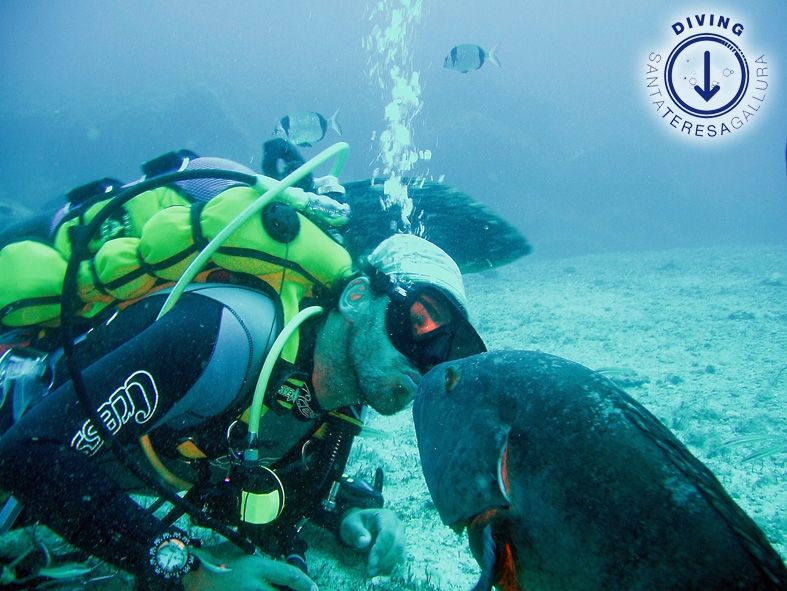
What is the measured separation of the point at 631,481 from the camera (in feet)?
2.64

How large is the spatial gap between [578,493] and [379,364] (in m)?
1.29

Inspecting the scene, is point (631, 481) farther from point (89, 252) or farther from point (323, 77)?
point (323, 77)

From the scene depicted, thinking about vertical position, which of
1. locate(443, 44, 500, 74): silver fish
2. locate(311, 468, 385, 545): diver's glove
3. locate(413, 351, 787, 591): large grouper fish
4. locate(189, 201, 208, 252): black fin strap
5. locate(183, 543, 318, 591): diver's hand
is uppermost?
locate(443, 44, 500, 74): silver fish

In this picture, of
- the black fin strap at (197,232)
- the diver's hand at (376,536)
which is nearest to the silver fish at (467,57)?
the black fin strap at (197,232)

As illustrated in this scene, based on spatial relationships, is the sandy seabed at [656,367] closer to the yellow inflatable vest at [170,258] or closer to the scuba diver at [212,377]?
the scuba diver at [212,377]

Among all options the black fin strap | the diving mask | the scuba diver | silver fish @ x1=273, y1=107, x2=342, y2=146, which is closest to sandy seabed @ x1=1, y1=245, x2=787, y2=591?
the scuba diver

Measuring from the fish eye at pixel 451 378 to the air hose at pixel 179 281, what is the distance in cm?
79

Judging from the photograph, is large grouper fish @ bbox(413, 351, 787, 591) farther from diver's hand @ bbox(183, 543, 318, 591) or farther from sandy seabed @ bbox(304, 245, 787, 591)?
sandy seabed @ bbox(304, 245, 787, 591)

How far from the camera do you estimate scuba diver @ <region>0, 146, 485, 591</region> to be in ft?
4.71

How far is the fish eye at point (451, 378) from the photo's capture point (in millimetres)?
1230

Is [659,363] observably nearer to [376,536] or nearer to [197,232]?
[376,536]

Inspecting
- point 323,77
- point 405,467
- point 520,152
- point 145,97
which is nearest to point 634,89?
point 520,152

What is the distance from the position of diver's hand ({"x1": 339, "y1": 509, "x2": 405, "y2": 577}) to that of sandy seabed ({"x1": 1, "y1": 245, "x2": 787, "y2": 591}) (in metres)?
0.11

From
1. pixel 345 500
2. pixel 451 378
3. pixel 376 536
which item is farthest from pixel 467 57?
pixel 451 378
